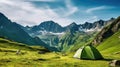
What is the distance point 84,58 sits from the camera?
66.2m

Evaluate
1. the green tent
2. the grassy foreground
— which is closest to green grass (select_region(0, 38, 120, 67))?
the grassy foreground

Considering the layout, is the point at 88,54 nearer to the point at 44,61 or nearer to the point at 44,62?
the point at 44,61

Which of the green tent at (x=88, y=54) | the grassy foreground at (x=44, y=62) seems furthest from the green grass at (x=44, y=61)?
the green tent at (x=88, y=54)

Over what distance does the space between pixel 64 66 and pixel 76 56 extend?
2084 centimetres

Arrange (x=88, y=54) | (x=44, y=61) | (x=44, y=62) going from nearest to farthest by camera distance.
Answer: (x=44, y=62)
(x=44, y=61)
(x=88, y=54)

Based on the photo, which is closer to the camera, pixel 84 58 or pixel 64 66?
pixel 64 66

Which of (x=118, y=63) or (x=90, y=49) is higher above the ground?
(x=90, y=49)

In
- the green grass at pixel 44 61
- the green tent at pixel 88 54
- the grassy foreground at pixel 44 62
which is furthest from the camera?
the green tent at pixel 88 54

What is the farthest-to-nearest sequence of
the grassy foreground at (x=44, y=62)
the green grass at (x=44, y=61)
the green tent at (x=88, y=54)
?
1. the green tent at (x=88, y=54)
2. the green grass at (x=44, y=61)
3. the grassy foreground at (x=44, y=62)

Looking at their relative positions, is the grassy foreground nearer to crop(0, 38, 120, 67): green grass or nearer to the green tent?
crop(0, 38, 120, 67): green grass

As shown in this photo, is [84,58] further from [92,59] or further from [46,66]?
[46,66]

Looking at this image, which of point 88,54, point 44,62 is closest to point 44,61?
point 44,62

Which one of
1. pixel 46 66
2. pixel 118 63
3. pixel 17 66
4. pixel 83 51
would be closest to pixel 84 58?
pixel 83 51

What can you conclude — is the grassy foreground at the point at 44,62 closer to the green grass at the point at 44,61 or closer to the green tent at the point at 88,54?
the green grass at the point at 44,61
